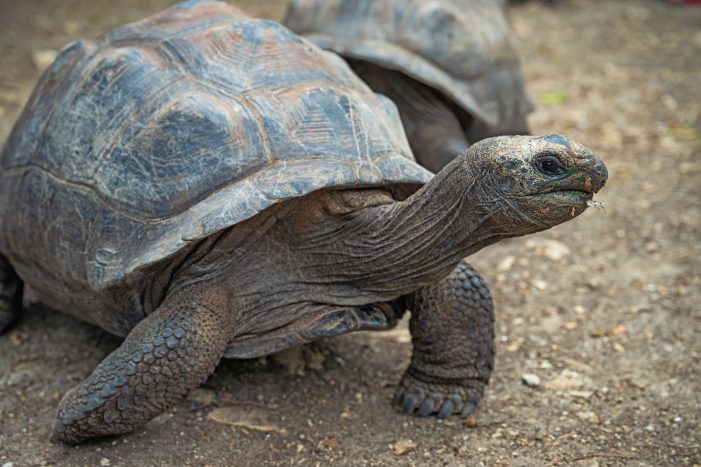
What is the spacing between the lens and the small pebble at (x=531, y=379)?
381 centimetres

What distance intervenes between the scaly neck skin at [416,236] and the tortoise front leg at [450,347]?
0.71 ft

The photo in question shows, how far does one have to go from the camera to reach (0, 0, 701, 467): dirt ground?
3338 mm

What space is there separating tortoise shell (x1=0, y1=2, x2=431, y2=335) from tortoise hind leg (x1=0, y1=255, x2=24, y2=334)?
0.20 meters

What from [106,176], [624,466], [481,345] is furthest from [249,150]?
[624,466]

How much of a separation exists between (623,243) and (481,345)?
74.9 inches

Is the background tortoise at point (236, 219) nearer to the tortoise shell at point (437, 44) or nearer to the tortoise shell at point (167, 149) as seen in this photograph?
the tortoise shell at point (167, 149)

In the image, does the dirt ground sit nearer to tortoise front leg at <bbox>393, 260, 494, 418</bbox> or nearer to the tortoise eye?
tortoise front leg at <bbox>393, 260, 494, 418</bbox>

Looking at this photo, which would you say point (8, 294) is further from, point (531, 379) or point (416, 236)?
point (531, 379)

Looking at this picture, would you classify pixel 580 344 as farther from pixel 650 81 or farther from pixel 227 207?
pixel 650 81

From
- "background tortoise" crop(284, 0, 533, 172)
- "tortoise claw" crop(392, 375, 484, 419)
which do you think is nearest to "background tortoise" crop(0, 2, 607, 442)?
"tortoise claw" crop(392, 375, 484, 419)

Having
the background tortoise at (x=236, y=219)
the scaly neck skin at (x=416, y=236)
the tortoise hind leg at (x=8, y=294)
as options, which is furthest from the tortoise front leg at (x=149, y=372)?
the tortoise hind leg at (x=8, y=294)

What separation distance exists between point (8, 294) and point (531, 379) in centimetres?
240

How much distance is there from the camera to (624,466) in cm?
323

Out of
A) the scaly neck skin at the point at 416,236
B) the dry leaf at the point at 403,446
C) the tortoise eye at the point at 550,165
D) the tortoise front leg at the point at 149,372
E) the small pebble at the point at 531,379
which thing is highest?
the tortoise eye at the point at 550,165
